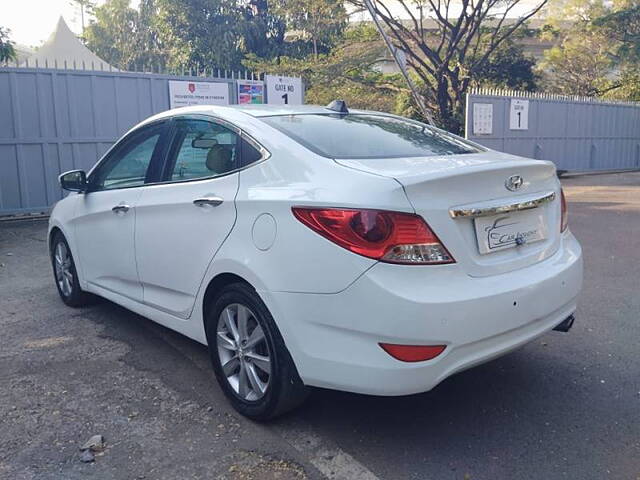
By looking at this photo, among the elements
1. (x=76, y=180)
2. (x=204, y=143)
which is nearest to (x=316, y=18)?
(x=76, y=180)

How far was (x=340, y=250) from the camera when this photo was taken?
2748mm

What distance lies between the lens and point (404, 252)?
271cm

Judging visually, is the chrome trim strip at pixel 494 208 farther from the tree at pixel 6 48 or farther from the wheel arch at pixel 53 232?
the tree at pixel 6 48

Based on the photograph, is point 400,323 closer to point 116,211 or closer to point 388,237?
point 388,237

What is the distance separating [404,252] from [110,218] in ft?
8.32

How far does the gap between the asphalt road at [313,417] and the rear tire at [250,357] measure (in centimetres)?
14

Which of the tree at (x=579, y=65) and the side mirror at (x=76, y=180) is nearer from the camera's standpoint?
the side mirror at (x=76, y=180)

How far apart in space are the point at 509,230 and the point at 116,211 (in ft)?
8.69

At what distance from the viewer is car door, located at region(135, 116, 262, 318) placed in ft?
11.3

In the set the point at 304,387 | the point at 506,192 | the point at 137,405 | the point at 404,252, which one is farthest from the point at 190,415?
the point at 506,192

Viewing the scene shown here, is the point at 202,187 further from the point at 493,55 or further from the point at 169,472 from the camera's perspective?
the point at 493,55

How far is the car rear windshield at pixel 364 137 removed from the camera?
11.0ft

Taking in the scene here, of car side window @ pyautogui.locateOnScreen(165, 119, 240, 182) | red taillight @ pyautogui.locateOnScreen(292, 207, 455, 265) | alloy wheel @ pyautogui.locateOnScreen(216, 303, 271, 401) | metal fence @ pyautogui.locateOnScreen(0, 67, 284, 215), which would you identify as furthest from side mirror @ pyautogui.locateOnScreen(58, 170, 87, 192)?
metal fence @ pyautogui.locateOnScreen(0, 67, 284, 215)

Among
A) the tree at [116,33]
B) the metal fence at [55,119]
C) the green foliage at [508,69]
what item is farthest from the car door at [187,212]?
the tree at [116,33]
